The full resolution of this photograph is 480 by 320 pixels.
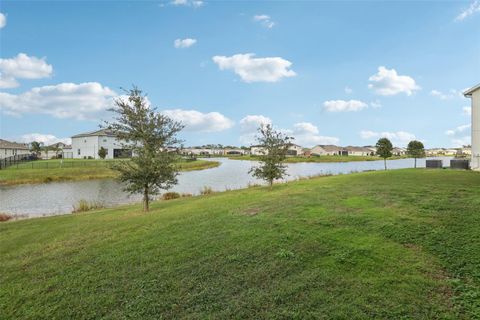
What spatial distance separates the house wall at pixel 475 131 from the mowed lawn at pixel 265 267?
16343 millimetres

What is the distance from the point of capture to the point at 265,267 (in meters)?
5.23

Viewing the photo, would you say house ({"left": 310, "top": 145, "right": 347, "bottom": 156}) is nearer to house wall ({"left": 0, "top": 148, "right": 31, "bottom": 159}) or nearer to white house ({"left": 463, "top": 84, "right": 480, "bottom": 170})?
house wall ({"left": 0, "top": 148, "right": 31, "bottom": 159})

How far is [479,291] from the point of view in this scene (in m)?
4.26

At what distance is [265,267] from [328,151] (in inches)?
4908

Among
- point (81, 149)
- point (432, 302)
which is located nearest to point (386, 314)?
point (432, 302)

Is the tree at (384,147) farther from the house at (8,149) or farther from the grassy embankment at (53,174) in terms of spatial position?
the house at (8,149)

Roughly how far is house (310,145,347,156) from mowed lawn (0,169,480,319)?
119 m

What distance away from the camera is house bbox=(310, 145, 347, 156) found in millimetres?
123812

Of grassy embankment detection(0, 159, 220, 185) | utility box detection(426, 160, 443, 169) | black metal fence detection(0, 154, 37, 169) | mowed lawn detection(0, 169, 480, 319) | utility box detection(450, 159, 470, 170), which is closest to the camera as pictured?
mowed lawn detection(0, 169, 480, 319)

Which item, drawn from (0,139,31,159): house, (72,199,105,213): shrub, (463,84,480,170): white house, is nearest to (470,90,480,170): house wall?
(463,84,480,170): white house

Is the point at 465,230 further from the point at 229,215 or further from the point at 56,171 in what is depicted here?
the point at 56,171

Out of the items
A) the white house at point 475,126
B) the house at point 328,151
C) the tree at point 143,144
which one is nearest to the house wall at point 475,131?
the white house at point 475,126

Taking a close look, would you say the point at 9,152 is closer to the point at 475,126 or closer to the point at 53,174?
the point at 53,174

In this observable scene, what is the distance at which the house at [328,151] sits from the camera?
123812 mm
